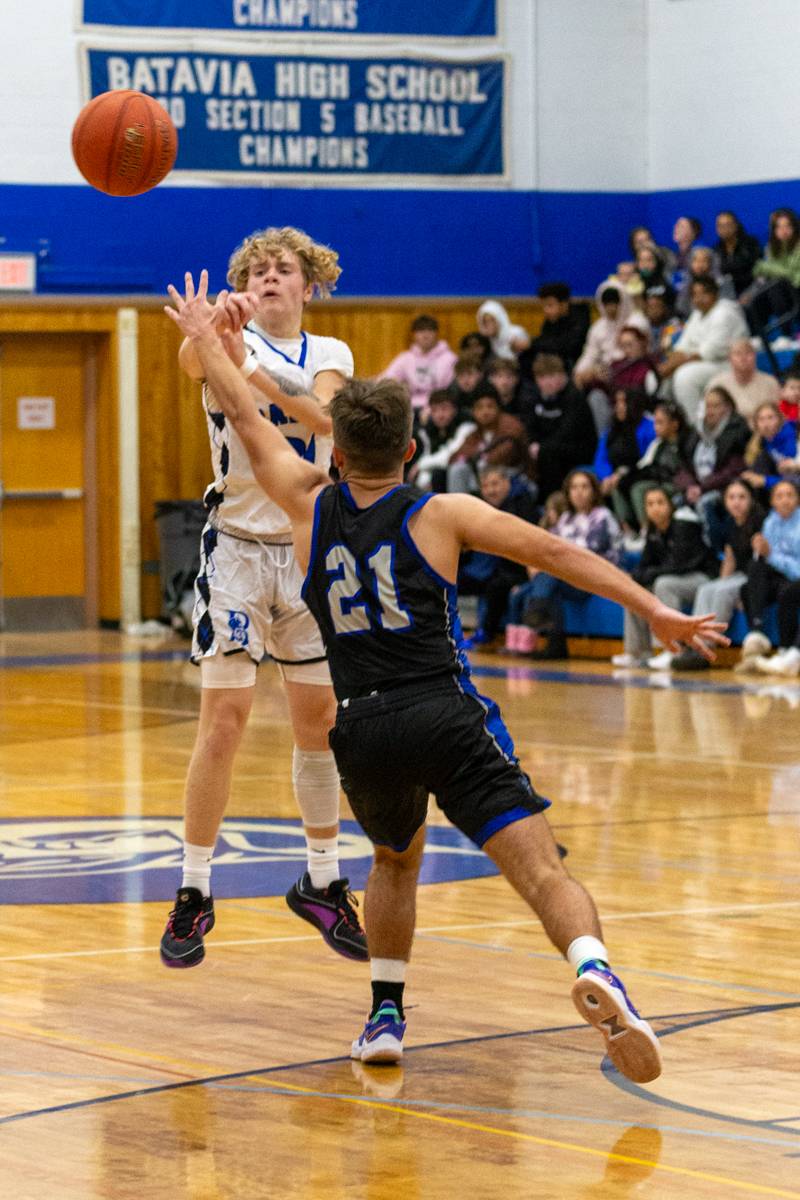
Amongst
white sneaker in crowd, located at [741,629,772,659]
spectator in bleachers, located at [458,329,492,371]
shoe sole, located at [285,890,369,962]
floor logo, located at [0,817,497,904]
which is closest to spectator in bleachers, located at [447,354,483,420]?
spectator in bleachers, located at [458,329,492,371]

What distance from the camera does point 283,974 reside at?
6074mm

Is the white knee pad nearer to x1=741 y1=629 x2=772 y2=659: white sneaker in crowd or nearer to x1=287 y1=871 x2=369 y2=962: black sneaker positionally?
x1=287 y1=871 x2=369 y2=962: black sneaker

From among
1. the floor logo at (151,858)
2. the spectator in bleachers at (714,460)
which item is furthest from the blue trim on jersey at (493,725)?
the spectator in bleachers at (714,460)

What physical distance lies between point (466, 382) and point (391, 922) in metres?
14.4

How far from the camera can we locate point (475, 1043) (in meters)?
5.20

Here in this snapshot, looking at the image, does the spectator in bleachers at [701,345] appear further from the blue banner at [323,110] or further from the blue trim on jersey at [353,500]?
the blue trim on jersey at [353,500]

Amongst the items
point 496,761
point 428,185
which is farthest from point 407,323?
point 496,761

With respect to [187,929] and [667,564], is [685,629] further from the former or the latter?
[667,564]

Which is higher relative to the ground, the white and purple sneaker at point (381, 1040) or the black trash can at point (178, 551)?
the black trash can at point (178, 551)

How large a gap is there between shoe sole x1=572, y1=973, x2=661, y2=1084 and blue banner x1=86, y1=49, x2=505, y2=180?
16478 mm

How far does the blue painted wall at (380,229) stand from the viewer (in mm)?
19797

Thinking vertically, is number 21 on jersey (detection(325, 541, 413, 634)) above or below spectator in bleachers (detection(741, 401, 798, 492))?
below

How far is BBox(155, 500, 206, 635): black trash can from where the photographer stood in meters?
19.7

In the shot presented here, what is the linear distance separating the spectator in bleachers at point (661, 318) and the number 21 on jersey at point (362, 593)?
14.3 metres
